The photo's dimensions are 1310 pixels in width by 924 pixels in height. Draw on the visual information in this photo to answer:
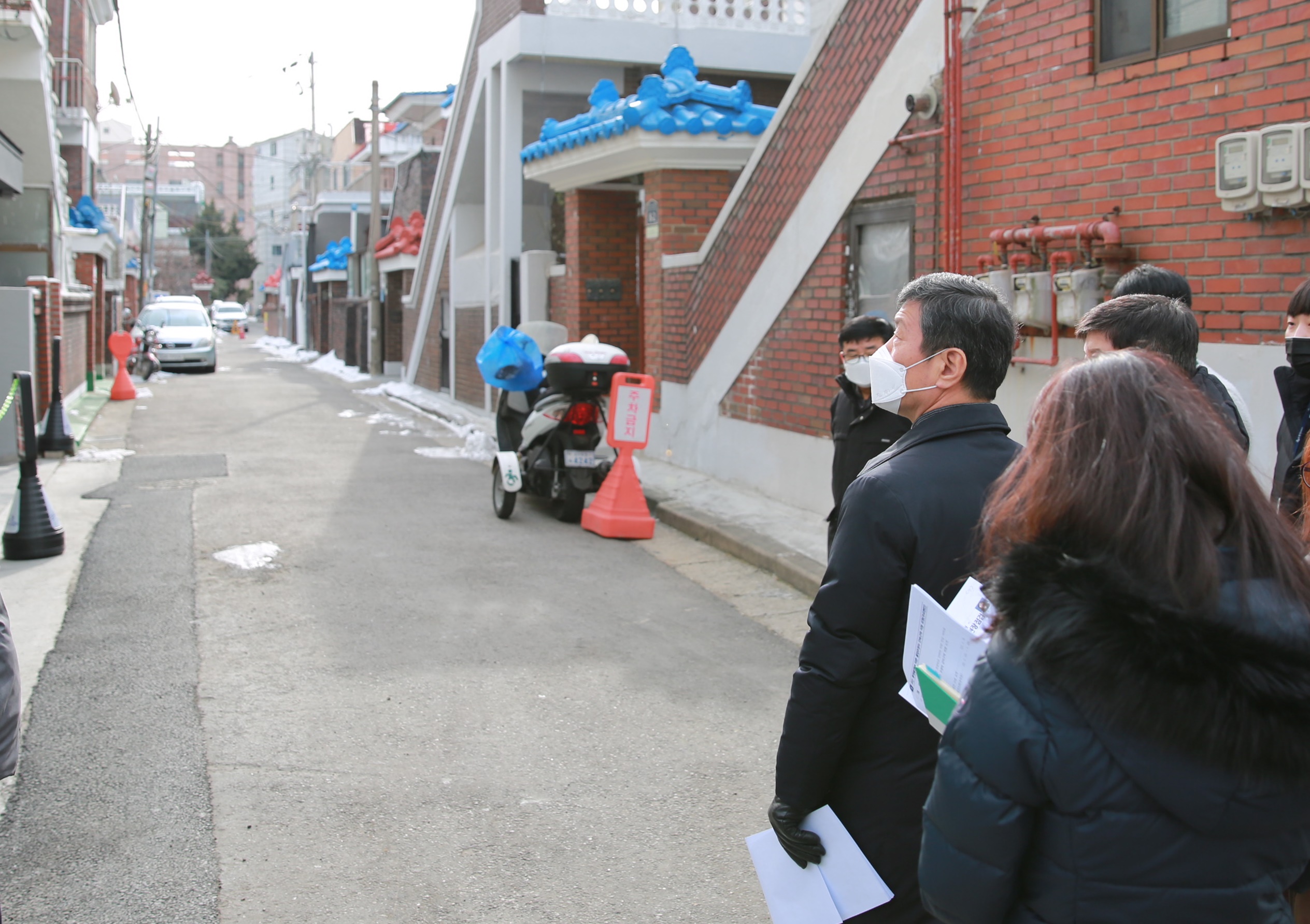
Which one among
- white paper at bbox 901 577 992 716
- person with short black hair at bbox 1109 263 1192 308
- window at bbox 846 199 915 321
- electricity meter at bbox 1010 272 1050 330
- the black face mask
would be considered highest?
window at bbox 846 199 915 321

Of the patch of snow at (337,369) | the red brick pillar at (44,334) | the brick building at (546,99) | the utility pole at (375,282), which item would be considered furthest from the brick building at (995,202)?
the patch of snow at (337,369)

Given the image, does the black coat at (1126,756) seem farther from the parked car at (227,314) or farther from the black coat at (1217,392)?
the parked car at (227,314)

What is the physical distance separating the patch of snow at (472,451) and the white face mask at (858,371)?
9076 mm

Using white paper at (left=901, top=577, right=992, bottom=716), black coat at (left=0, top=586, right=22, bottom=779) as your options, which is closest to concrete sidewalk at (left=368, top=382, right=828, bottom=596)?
white paper at (left=901, top=577, right=992, bottom=716)

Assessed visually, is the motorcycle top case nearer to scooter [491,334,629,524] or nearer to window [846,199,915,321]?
scooter [491,334,629,524]

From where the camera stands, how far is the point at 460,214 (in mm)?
21250

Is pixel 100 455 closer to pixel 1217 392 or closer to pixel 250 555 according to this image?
pixel 250 555

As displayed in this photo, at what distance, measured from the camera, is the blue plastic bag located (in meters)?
10.5

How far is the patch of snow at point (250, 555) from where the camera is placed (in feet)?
27.1

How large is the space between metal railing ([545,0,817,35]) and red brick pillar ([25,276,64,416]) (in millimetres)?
7477

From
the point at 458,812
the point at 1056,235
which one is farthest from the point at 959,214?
the point at 458,812

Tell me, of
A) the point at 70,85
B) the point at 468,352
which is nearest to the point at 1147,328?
the point at 468,352

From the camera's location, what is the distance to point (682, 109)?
40.2 feet

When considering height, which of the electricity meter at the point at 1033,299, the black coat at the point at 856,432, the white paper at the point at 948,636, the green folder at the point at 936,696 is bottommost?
the green folder at the point at 936,696
